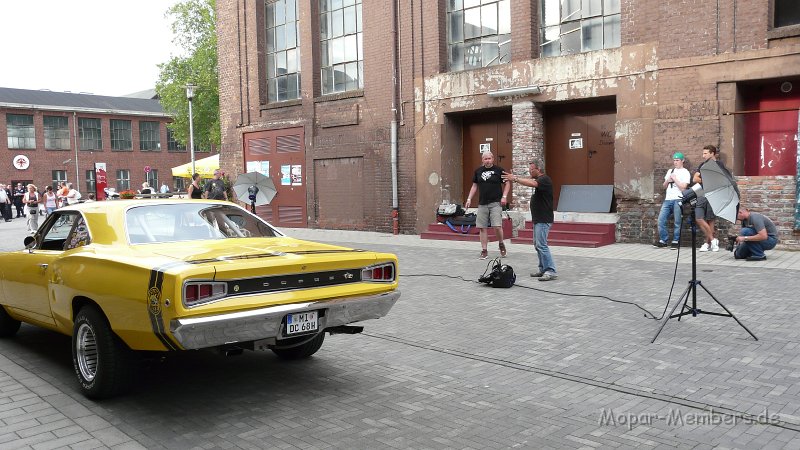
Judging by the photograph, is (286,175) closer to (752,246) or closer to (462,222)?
(462,222)

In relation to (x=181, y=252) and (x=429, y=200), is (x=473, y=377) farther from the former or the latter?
(x=429, y=200)

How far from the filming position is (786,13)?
12.4m

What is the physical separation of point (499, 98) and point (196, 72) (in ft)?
109

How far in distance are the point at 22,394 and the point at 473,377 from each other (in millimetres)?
3475

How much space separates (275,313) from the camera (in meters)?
4.29

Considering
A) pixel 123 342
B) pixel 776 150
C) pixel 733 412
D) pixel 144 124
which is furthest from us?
pixel 144 124

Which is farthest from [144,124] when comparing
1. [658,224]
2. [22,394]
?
[22,394]

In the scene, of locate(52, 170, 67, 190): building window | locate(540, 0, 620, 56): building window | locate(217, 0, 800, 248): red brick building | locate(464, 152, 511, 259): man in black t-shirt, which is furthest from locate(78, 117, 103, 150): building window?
locate(464, 152, 511, 259): man in black t-shirt

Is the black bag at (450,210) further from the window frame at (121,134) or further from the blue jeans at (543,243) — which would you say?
the window frame at (121,134)

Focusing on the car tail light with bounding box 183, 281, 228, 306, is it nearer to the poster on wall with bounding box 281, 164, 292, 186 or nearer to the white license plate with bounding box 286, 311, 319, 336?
the white license plate with bounding box 286, 311, 319, 336

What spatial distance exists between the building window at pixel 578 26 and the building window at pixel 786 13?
3.05m

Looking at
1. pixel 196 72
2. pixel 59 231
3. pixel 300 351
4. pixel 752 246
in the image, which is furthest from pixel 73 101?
pixel 300 351

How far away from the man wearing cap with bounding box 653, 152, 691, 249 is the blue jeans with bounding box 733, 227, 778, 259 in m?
1.62

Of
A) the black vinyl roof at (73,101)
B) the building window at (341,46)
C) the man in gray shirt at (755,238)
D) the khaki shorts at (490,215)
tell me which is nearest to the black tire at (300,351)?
the khaki shorts at (490,215)
